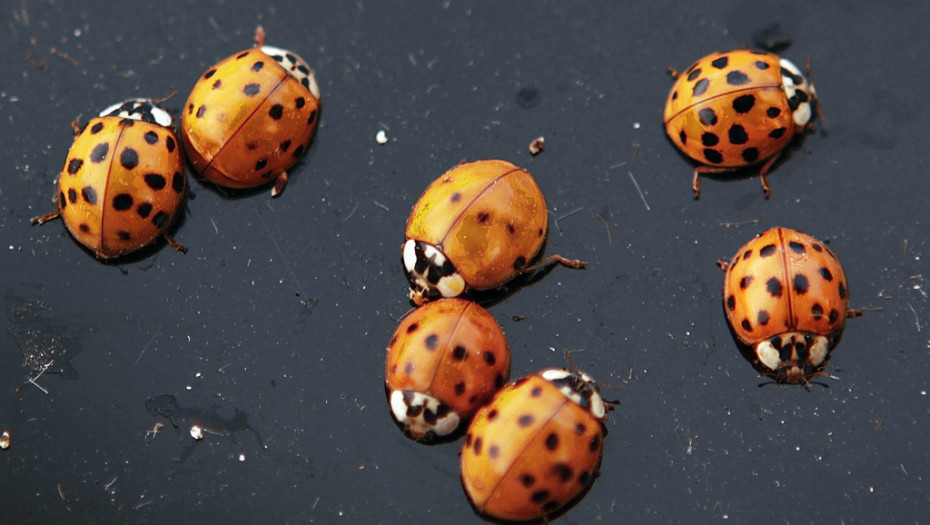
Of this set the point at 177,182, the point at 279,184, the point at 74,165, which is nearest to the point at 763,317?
the point at 279,184

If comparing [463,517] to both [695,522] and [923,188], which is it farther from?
[923,188]

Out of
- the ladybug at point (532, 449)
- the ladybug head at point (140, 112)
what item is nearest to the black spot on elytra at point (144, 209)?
the ladybug head at point (140, 112)

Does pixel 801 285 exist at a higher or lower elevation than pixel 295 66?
lower

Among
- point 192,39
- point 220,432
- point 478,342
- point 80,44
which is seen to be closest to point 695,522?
point 478,342

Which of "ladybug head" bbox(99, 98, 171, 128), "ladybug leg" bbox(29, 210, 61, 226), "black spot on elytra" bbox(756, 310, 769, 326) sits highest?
"ladybug head" bbox(99, 98, 171, 128)

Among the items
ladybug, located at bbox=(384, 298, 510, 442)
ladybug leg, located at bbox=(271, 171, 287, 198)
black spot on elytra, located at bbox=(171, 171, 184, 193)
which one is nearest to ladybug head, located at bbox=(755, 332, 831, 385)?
ladybug, located at bbox=(384, 298, 510, 442)

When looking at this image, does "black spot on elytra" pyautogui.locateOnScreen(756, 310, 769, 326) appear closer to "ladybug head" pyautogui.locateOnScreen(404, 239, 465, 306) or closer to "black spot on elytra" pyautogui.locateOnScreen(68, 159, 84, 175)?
"ladybug head" pyautogui.locateOnScreen(404, 239, 465, 306)

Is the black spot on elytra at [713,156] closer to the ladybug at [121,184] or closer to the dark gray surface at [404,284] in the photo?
the dark gray surface at [404,284]

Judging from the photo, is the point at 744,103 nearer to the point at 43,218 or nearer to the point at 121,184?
the point at 121,184
